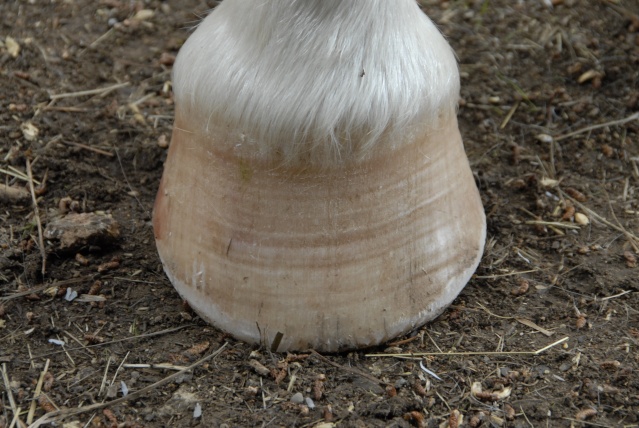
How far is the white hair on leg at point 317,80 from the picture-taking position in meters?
1.69

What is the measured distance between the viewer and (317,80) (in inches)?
67.0

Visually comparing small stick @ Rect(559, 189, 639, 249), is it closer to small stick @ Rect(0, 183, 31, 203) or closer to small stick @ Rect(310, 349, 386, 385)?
small stick @ Rect(310, 349, 386, 385)

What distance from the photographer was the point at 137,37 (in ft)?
10.1

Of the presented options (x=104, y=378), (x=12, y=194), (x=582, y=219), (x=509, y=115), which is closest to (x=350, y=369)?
(x=104, y=378)

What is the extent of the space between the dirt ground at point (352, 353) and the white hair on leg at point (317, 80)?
0.51 meters

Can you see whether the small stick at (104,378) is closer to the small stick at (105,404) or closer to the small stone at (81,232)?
the small stick at (105,404)

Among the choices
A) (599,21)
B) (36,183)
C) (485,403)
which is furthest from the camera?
(599,21)

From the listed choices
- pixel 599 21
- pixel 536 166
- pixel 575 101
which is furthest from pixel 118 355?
pixel 599 21

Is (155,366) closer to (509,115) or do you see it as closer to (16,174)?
(16,174)

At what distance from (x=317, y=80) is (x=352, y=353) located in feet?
2.10

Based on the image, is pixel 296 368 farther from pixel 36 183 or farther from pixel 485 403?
pixel 36 183

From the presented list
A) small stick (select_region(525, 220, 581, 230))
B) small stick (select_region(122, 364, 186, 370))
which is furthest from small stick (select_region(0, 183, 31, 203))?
small stick (select_region(525, 220, 581, 230))

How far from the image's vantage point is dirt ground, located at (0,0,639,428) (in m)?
1.81

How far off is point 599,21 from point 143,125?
66.4 inches
